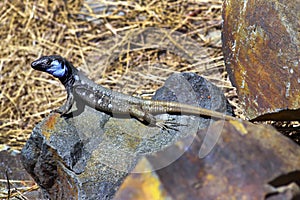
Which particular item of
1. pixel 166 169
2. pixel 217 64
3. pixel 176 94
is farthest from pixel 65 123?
pixel 217 64

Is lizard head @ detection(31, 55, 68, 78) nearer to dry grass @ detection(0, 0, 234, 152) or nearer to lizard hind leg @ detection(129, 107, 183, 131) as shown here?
lizard hind leg @ detection(129, 107, 183, 131)

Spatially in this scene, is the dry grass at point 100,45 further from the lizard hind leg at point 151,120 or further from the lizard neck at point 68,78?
the lizard hind leg at point 151,120

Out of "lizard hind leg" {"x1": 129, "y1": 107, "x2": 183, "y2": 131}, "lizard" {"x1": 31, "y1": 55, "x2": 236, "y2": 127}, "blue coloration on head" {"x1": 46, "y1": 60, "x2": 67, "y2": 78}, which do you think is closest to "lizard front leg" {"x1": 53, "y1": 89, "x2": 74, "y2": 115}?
"lizard" {"x1": 31, "y1": 55, "x2": 236, "y2": 127}

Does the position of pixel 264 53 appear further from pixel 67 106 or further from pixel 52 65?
pixel 52 65

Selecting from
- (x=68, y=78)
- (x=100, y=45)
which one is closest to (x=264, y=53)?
(x=68, y=78)

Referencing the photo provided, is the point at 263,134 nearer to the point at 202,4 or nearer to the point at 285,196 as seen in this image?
the point at 285,196

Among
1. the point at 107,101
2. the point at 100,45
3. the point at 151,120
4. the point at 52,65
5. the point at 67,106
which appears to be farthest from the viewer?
the point at 100,45
